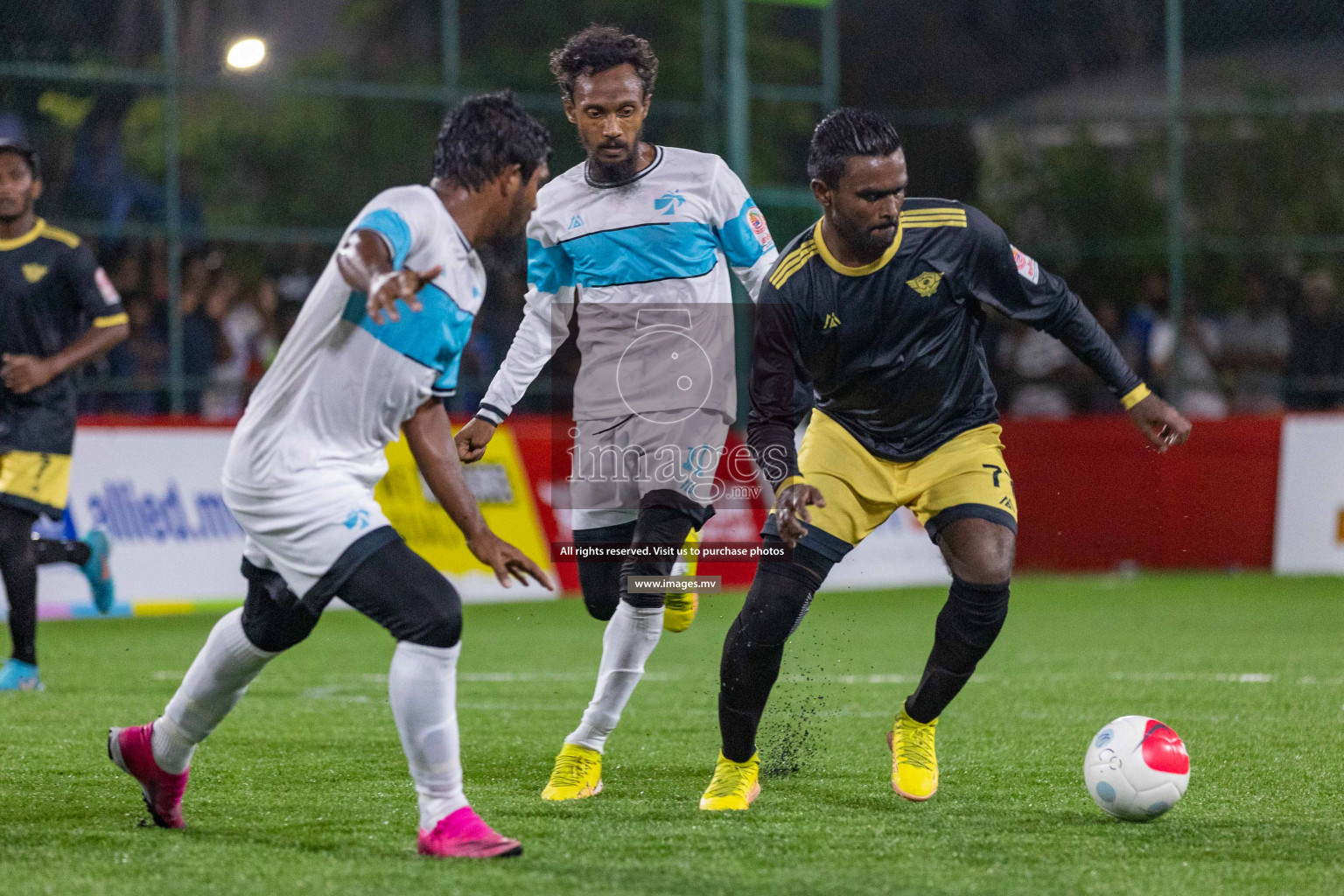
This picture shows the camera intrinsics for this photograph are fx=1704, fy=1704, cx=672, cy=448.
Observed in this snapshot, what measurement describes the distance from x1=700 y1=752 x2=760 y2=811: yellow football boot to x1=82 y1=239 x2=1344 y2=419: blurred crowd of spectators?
8011 millimetres

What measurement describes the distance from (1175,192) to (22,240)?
40.6ft

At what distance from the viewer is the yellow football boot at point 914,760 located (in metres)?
5.39

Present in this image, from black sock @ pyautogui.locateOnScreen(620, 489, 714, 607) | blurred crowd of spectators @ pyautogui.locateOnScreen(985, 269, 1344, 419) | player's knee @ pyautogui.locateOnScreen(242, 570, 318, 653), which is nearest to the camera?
player's knee @ pyautogui.locateOnScreen(242, 570, 318, 653)

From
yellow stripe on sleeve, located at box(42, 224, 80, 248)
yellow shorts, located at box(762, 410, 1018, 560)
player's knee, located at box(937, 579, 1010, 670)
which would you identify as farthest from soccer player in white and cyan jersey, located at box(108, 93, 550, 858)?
yellow stripe on sleeve, located at box(42, 224, 80, 248)

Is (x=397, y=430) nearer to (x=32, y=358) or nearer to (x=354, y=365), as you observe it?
(x=354, y=365)

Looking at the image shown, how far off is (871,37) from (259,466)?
24774 millimetres

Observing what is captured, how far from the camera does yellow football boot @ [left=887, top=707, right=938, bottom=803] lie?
539cm

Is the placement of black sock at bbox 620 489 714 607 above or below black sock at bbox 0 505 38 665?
above

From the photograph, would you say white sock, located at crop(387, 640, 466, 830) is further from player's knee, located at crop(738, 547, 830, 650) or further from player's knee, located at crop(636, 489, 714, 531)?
player's knee, located at crop(636, 489, 714, 531)

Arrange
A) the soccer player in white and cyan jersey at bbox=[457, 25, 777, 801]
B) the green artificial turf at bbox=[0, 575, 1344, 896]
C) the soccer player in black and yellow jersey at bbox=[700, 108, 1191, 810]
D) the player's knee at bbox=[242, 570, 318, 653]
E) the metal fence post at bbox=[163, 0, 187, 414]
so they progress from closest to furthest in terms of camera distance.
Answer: the green artificial turf at bbox=[0, 575, 1344, 896] < the player's knee at bbox=[242, 570, 318, 653] < the soccer player in black and yellow jersey at bbox=[700, 108, 1191, 810] < the soccer player in white and cyan jersey at bbox=[457, 25, 777, 801] < the metal fence post at bbox=[163, 0, 187, 414]

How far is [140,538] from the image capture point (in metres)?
11.9

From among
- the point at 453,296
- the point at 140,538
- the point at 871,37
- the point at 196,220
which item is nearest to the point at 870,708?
the point at 453,296

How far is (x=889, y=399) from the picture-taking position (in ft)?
18.0

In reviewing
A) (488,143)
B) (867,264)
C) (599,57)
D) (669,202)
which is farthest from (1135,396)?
(488,143)
